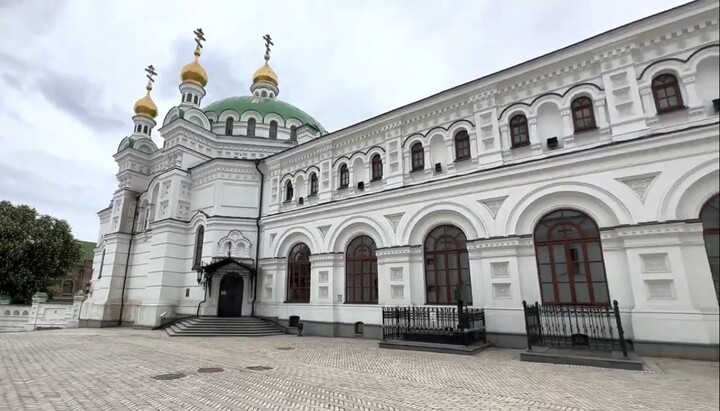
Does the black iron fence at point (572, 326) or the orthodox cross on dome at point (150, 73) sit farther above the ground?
the orthodox cross on dome at point (150, 73)

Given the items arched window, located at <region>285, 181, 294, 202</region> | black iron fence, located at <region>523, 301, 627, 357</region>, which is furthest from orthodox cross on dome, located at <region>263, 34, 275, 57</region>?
black iron fence, located at <region>523, 301, 627, 357</region>

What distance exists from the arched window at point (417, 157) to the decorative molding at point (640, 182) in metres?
7.05

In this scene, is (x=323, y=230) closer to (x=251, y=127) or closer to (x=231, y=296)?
(x=231, y=296)

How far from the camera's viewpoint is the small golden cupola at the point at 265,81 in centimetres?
3048

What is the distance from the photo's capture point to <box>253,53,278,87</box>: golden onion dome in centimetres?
3045

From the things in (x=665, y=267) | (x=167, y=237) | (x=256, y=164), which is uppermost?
(x=256, y=164)

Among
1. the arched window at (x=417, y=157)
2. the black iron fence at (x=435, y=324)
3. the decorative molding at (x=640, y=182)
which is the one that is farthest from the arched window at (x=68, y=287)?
the decorative molding at (x=640, y=182)

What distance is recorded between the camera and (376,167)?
17156 millimetres

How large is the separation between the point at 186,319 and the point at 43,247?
18678 mm

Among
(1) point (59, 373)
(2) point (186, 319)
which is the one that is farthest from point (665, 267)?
(2) point (186, 319)

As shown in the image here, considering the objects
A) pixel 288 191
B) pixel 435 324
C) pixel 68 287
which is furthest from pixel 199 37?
pixel 68 287

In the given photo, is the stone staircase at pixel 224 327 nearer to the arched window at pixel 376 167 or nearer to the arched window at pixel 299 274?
the arched window at pixel 299 274

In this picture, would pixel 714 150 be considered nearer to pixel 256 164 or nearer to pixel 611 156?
pixel 611 156

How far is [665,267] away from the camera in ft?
32.2
